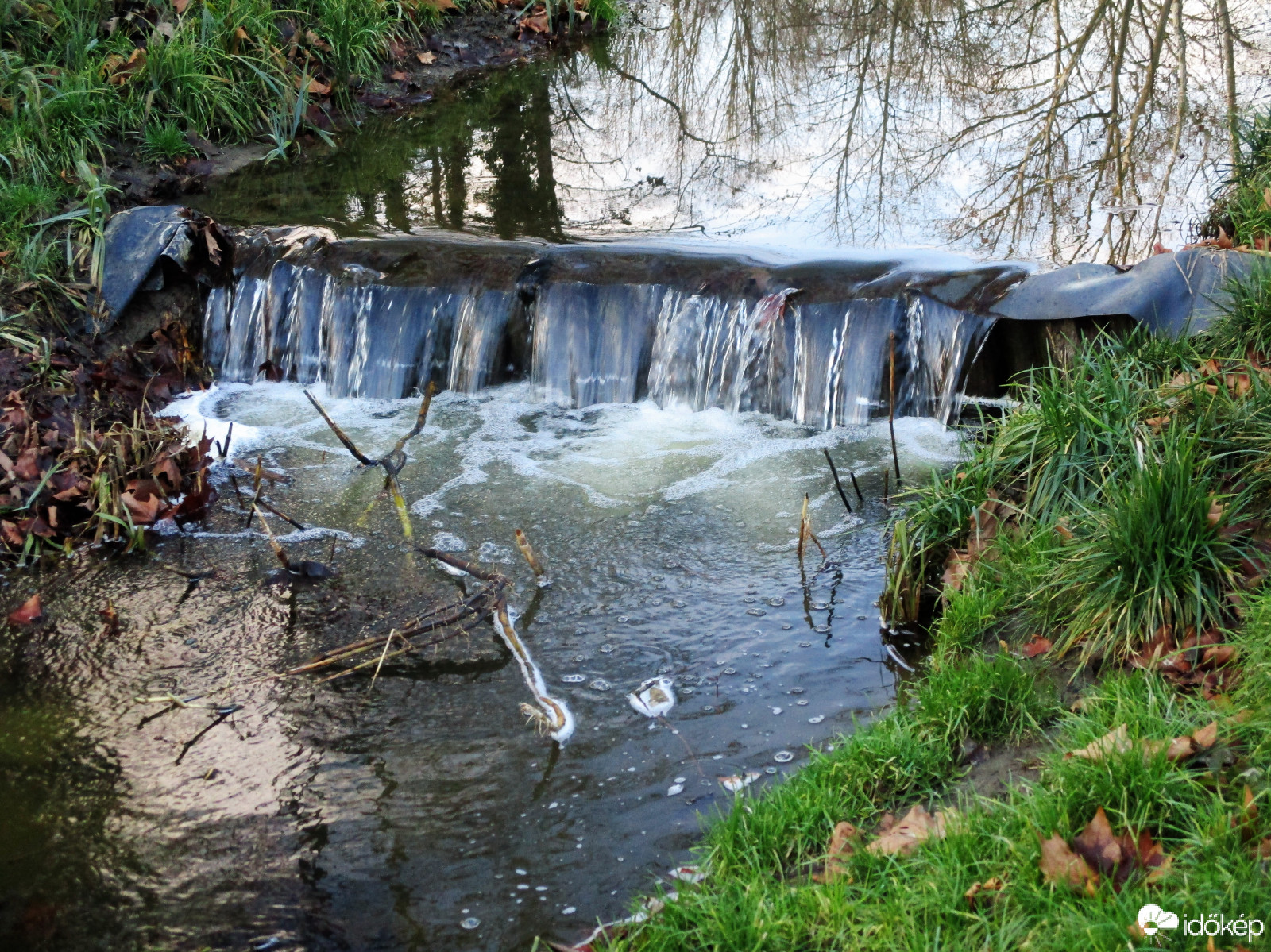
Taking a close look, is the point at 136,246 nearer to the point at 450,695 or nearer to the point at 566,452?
the point at 566,452

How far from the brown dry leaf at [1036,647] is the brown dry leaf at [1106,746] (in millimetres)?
699

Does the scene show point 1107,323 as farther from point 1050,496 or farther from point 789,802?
point 789,802

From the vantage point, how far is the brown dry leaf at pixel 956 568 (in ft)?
12.9

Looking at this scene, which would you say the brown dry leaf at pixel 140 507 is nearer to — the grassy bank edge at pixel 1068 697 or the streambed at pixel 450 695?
the streambed at pixel 450 695

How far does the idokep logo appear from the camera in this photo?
2.17 meters

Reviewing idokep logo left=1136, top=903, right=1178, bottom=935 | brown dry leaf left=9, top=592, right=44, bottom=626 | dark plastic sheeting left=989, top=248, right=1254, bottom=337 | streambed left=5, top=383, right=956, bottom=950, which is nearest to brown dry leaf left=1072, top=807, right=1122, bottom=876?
idokep logo left=1136, top=903, right=1178, bottom=935

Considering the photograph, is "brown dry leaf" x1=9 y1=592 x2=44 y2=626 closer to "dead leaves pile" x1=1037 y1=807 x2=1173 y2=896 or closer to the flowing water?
the flowing water

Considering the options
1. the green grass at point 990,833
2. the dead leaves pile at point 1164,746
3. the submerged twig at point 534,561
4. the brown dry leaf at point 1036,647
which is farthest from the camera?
the submerged twig at point 534,561

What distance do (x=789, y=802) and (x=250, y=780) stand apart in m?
1.70

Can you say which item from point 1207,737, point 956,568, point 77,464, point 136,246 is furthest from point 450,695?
point 136,246

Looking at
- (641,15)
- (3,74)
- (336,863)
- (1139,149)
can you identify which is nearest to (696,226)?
(1139,149)

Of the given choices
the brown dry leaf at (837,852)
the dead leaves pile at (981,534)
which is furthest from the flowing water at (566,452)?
the brown dry leaf at (837,852)

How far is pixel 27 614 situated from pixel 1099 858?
4087mm

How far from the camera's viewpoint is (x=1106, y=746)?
2.74 m
